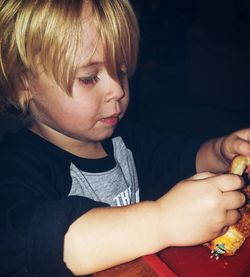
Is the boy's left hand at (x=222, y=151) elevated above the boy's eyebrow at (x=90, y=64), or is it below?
below

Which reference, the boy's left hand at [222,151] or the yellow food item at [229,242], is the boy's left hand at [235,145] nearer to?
the boy's left hand at [222,151]

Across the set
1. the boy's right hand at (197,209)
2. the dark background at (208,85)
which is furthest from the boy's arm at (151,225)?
the dark background at (208,85)

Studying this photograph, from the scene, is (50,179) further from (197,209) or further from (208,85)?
(208,85)

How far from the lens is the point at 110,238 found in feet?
1.40

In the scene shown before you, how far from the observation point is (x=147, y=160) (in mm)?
893

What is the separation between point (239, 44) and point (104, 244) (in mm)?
2475

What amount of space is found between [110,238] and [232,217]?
7.1 inches

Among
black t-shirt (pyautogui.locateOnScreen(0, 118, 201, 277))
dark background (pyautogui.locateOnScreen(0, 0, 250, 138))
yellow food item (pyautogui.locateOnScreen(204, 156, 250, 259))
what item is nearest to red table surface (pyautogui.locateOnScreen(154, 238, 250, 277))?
yellow food item (pyautogui.locateOnScreen(204, 156, 250, 259))

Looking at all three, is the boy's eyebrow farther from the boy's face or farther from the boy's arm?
the boy's arm

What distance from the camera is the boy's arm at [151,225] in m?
0.42

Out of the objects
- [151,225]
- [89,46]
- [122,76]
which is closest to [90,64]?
[89,46]

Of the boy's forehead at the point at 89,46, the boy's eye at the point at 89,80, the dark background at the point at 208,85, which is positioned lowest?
the dark background at the point at 208,85

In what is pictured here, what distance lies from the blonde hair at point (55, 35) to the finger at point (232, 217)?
33cm

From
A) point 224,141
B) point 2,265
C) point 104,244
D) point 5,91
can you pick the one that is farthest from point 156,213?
point 5,91
